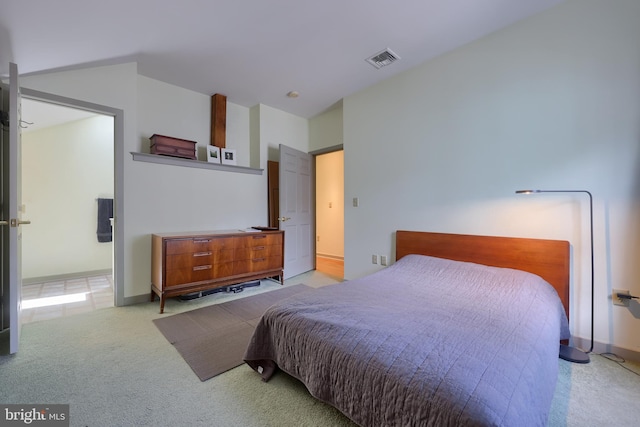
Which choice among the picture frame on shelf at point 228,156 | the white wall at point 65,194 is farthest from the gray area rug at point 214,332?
the white wall at point 65,194

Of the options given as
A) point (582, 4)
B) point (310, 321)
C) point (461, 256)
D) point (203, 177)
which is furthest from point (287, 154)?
point (582, 4)

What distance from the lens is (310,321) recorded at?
56.1 inches

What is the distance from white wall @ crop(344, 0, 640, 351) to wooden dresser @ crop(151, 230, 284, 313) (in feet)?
5.20

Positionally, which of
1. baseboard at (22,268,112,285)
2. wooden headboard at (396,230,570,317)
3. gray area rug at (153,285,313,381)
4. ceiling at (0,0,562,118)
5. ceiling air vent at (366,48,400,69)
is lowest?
gray area rug at (153,285,313,381)

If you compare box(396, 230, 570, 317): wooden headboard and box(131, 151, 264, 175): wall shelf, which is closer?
box(396, 230, 570, 317): wooden headboard

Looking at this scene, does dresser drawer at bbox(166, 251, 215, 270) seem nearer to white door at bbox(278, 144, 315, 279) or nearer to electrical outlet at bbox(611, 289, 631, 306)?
white door at bbox(278, 144, 315, 279)

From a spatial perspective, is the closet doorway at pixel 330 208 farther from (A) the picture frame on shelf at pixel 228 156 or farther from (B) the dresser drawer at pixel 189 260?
(B) the dresser drawer at pixel 189 260

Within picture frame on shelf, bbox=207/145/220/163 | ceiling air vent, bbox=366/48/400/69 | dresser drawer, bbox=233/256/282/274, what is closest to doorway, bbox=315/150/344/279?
dresser drawer, bbox=233/256/282/274

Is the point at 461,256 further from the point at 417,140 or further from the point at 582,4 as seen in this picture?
the point at 582,4

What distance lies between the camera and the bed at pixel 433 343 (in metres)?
0.92

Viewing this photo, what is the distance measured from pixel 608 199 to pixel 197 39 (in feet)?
11.8

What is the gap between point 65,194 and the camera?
3951 millimetres

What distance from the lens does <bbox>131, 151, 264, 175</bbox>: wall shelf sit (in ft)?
9.61

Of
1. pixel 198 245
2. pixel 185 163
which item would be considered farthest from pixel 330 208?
pixel 198 245
